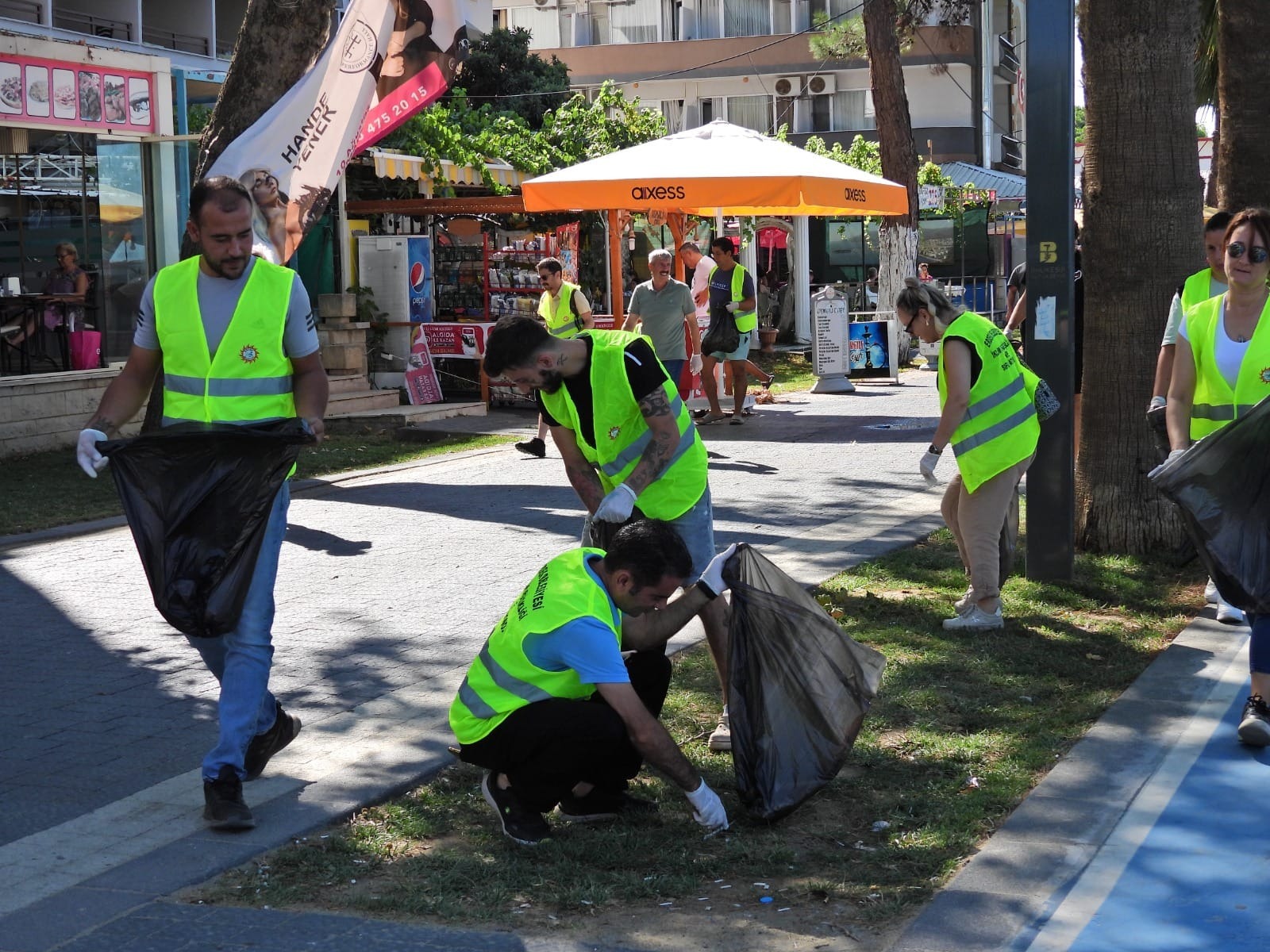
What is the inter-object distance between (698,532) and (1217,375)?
2.09m

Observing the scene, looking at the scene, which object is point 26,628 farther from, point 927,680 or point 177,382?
point 927,680

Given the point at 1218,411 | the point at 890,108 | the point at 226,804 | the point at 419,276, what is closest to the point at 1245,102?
the point at 1218,411

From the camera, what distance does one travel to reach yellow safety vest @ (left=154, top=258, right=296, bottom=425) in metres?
4.51

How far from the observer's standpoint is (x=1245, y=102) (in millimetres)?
8805

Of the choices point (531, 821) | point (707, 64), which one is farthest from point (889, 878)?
point (707, 64)

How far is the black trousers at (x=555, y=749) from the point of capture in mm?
4199

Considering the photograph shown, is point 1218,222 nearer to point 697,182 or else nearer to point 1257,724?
point 1257,724

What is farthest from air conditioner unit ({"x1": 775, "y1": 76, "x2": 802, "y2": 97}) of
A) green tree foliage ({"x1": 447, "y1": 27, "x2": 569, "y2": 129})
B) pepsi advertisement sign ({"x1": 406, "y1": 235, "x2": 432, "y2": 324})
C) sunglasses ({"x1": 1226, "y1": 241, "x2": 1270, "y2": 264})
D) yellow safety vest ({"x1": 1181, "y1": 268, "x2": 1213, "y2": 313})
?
sunglasses ({"x1": 1226, "y1": 241, "x2": 1270, "y2": 264})

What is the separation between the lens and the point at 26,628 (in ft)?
23.1

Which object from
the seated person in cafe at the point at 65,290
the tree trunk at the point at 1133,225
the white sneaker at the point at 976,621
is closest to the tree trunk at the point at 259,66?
the seated person in cafe at the point at 65,290

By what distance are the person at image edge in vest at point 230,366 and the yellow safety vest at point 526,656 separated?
0.66m

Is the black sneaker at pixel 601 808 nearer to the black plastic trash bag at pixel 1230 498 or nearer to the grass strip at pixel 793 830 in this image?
the grass strip at pixel 793 830

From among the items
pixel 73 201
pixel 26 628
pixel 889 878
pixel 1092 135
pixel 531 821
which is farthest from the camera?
pixel 73 201

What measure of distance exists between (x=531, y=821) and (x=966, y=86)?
45749 mm
